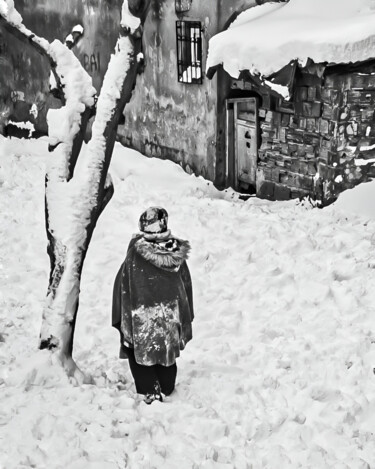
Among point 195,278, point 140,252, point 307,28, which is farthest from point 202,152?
point 140,252

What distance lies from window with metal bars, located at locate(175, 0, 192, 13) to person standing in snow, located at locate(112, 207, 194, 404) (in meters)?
9.45

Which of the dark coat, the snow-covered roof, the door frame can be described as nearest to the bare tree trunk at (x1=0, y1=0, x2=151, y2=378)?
the dark coat

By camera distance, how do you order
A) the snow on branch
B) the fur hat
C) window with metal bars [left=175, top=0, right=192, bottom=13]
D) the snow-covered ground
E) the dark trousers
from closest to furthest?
the snow-covered ground < the fur hat < the dark trousers < the snow on branch < window with metal bars [left=175, top=0, right=192, bottom=13]

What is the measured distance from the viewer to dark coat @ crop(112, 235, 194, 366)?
19.9 feet

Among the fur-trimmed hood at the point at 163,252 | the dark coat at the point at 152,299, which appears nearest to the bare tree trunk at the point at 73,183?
the dark coat at the point at 152,299

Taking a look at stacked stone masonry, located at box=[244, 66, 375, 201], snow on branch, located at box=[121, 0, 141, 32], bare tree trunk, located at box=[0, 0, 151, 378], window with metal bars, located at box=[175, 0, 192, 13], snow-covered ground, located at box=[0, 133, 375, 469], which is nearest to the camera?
snow-covered ground, located at box=[0, 133, 375, 469]

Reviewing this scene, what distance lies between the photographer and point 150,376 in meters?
6.32

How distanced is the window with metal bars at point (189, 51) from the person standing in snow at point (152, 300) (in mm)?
9217

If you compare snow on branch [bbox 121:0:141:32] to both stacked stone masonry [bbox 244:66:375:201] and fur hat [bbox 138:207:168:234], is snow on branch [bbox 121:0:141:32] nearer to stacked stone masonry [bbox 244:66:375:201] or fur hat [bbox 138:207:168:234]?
fur hat [bbox 138:207:168:234]

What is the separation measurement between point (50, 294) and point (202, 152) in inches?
336

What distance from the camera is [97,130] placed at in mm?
6898

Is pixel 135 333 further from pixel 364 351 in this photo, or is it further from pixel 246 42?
pixel 246 42

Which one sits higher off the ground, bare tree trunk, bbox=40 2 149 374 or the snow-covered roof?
the snow-covered roof

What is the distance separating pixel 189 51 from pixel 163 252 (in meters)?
9.66
